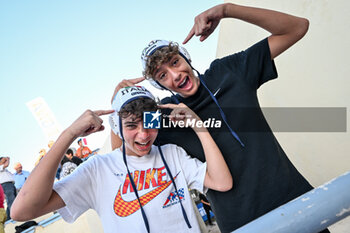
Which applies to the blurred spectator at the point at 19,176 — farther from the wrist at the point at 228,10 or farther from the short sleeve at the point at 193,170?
the wrist at the point at 228,10

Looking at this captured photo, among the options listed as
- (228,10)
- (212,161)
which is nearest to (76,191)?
(212,161)

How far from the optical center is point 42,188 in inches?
44.9

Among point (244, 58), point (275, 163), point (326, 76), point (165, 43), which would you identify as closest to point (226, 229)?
point (275, 163)

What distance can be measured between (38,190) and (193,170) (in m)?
0.93

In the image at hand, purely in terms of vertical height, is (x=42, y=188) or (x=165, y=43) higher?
(x=165, y=43)

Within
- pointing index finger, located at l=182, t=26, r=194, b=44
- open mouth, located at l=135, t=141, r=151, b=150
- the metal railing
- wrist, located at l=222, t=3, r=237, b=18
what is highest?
wrist, located at l=222, t=3, r=237, b=18

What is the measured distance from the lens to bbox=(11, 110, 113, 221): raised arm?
3.69ft

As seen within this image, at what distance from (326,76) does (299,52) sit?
64 cm

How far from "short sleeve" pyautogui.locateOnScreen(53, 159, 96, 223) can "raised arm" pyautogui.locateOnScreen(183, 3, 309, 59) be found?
1.22 m

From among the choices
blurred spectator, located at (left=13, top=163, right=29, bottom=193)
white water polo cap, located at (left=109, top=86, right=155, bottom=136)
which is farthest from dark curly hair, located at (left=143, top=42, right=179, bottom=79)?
blurred spectator, located at (left=13, top=163, right=29, bottom=193)

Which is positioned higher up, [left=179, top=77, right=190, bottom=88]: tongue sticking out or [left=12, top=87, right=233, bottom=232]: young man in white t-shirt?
[left=179, top=77, right=190, bottom=88]: tongue sticking out

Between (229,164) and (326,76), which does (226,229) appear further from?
(326,76)

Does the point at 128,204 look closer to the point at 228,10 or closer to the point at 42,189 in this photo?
the point at 42,189

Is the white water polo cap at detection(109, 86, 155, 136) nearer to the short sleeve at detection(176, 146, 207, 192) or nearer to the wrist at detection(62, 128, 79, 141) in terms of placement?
the wrist at detection(62, 128, 79, 141)
